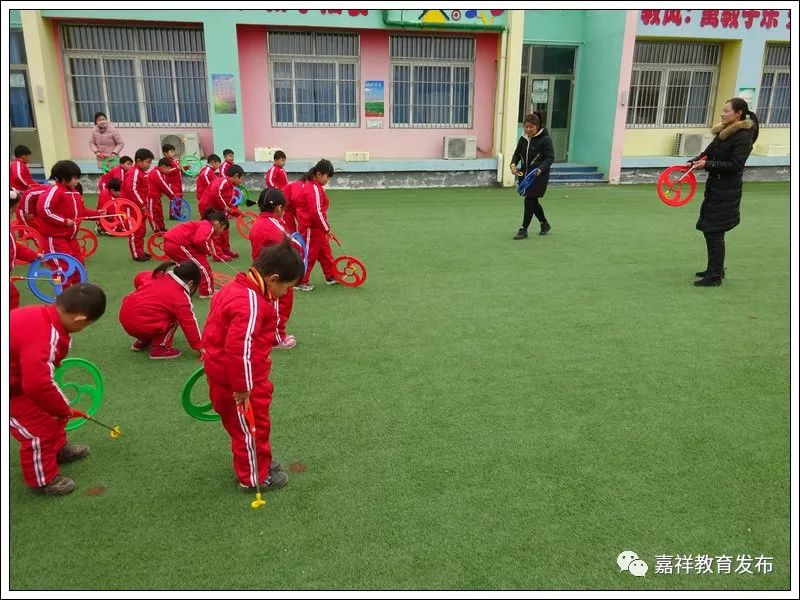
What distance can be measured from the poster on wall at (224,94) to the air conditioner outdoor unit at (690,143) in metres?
11.7

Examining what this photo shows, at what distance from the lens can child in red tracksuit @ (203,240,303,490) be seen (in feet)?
7.99

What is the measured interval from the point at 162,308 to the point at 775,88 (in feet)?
58.7

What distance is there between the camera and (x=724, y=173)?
5.55 meters

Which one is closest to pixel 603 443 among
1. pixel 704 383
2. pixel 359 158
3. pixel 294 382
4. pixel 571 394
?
pixel 571 394

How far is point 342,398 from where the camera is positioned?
3654 mm

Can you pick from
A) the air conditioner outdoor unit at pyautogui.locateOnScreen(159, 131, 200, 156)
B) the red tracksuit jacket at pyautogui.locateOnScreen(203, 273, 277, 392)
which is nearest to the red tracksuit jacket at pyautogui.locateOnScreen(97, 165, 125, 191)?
the air conditioner outdoor unit at pyautogui.locateOnScreen(159, 131, 200, 156)

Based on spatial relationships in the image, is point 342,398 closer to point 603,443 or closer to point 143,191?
point 603,443

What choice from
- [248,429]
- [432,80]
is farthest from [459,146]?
[248,429]

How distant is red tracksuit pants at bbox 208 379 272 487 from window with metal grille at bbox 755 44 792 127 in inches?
692

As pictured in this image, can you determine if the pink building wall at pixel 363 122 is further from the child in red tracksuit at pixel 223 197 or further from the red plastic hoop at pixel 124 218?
the child in red tracksuit at pixel 223 197

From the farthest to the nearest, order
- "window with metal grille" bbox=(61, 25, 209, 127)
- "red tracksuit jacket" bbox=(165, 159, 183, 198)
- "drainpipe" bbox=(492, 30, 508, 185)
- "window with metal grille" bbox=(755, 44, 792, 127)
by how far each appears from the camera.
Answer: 1. "window with metal grille" bbox=(755, 44, 792, 127)
2. "drainpipe" bbox=(492, 30, 508, 185)
3. "window with metal grille" bbox=(61, 25, 209, 127)
4. "red tracksuit jacket" bbox=(165, 159, 183, 198)

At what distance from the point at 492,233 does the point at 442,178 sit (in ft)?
18.7

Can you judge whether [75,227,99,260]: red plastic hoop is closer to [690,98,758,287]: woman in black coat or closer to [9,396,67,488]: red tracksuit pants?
[9,396,67,488]: red tracksuit pants

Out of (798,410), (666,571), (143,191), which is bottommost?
(666,571)
